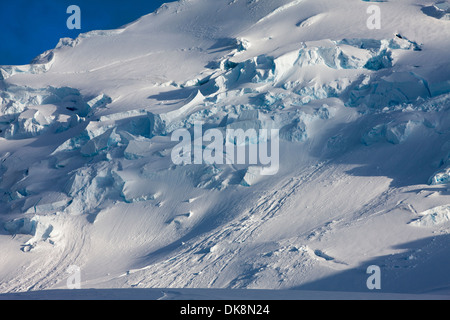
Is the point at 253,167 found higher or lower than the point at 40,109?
lower

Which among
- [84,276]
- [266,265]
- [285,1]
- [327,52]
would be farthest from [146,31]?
[266,265]

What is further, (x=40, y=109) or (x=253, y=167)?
(x=40, y=109)

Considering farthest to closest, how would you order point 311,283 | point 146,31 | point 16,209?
point 146,31, point 16,209, point 311,283

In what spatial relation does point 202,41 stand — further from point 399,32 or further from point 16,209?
point 16,209

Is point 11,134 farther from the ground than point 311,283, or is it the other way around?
point 11,134

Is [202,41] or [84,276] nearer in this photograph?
[84,276]

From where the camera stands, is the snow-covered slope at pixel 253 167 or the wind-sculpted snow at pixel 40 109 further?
the wind-sculpted snow at pixel 40 109

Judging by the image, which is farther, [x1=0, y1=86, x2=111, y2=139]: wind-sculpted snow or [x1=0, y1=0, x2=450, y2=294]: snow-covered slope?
[x1=0, y1=86, x2=111, y2=139]: wind-sculpted snow
